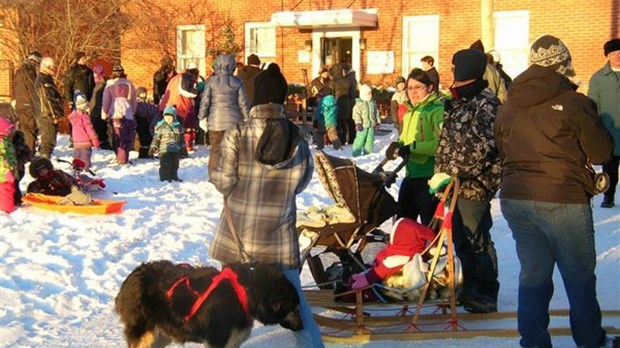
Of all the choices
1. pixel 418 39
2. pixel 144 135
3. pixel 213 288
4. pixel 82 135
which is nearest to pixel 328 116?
pixel 144 135

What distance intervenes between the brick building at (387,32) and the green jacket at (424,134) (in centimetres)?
1451

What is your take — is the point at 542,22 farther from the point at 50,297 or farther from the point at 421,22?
the point at 50,297

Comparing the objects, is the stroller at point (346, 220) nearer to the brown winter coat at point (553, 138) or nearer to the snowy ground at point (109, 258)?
the snowy ground at point (109, 258)

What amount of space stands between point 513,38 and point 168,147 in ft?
42.1

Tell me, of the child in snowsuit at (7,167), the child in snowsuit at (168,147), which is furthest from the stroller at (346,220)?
the child in snowsuit at (168,147)

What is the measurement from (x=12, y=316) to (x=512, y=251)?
5.06 metres

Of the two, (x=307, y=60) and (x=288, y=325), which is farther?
(x=307, y=60)

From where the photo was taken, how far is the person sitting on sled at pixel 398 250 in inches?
229

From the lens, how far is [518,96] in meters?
4.94

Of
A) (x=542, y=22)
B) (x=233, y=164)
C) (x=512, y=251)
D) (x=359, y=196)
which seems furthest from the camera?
(x=542, y=22)

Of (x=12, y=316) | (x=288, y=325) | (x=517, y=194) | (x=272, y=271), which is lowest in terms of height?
(x=12, y=316)

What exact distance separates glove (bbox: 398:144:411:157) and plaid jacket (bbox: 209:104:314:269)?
1897mm

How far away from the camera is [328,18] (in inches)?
928

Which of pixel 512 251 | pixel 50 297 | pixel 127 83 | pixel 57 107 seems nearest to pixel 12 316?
pixel 50 297
